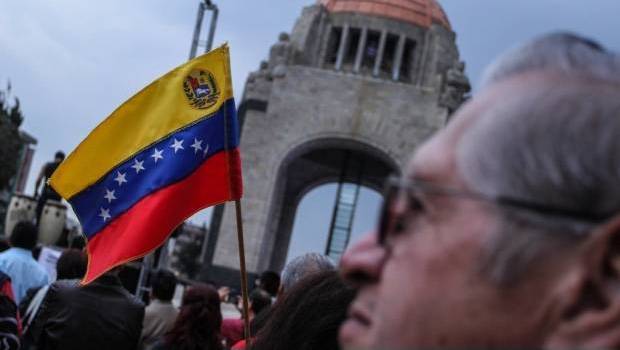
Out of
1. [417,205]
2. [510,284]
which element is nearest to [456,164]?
[417,205]

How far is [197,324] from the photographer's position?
409 centimetres

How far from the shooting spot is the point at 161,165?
390cm

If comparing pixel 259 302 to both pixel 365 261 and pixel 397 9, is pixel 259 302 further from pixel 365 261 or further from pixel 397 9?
pixel 397 9

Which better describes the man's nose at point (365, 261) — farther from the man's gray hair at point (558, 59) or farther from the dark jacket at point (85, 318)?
the dark jacket at point (85, 318)

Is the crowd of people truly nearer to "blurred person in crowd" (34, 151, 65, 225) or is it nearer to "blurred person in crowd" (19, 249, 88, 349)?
"blurred person in crowd" (19, 249, 88, 349)

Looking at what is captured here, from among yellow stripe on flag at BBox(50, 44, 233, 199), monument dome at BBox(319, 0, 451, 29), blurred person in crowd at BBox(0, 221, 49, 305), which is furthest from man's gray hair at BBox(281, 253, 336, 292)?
monument dome at BBox(319, 0, 451, 29)

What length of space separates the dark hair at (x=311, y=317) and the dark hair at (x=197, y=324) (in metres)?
1.82

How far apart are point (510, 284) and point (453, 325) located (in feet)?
0.28

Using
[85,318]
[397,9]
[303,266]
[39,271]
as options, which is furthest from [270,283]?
[397,9]

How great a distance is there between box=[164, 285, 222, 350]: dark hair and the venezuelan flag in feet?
1.70

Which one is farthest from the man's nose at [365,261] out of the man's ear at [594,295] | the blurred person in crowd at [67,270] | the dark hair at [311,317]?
the blurred person in crowd at [67,270]

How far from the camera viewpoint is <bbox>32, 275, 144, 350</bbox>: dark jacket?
424cm

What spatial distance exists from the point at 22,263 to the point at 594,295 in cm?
553

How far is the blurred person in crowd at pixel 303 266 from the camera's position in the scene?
3707 millimetres
